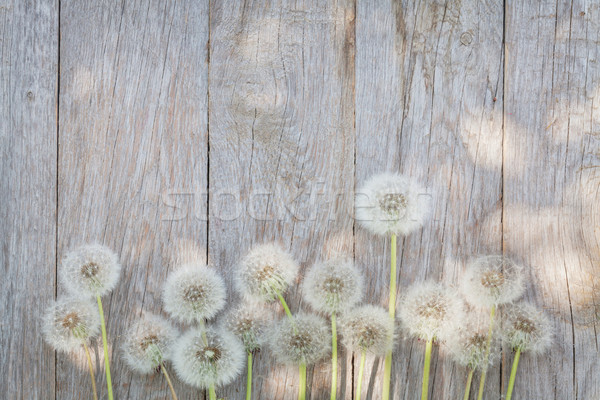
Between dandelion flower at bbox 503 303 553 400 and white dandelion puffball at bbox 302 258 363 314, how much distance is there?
16.9 inches

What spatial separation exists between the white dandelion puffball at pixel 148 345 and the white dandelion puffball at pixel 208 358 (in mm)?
44

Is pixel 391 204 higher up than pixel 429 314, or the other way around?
pixel 391 204

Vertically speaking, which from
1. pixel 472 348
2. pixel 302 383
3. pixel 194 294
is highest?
pixel 194 294

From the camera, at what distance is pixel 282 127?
5.32 feet

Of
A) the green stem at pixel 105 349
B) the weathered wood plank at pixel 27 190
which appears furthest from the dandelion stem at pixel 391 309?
the weathered wood plank at pixel 27 190

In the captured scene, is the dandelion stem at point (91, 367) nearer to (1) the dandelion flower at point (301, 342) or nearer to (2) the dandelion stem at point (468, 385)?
(1) the dandelion flower at point (301, 342)

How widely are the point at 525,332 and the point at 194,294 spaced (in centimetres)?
92

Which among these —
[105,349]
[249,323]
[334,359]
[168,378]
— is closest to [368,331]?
[334,359]

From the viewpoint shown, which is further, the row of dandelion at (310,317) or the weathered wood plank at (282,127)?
the weathered wood plank at (282,127)

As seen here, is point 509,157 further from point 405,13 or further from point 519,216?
point 405,13

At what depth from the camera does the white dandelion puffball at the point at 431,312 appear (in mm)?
1484

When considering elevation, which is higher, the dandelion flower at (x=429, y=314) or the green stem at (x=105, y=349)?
the dandelion flower at (x=429, y=314)

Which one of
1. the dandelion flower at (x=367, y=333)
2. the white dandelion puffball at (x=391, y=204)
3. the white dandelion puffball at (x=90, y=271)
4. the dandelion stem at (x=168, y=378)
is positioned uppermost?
the white dandelion puffball at (x=391, y=204)

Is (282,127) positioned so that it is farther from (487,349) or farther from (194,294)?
(487,349)
